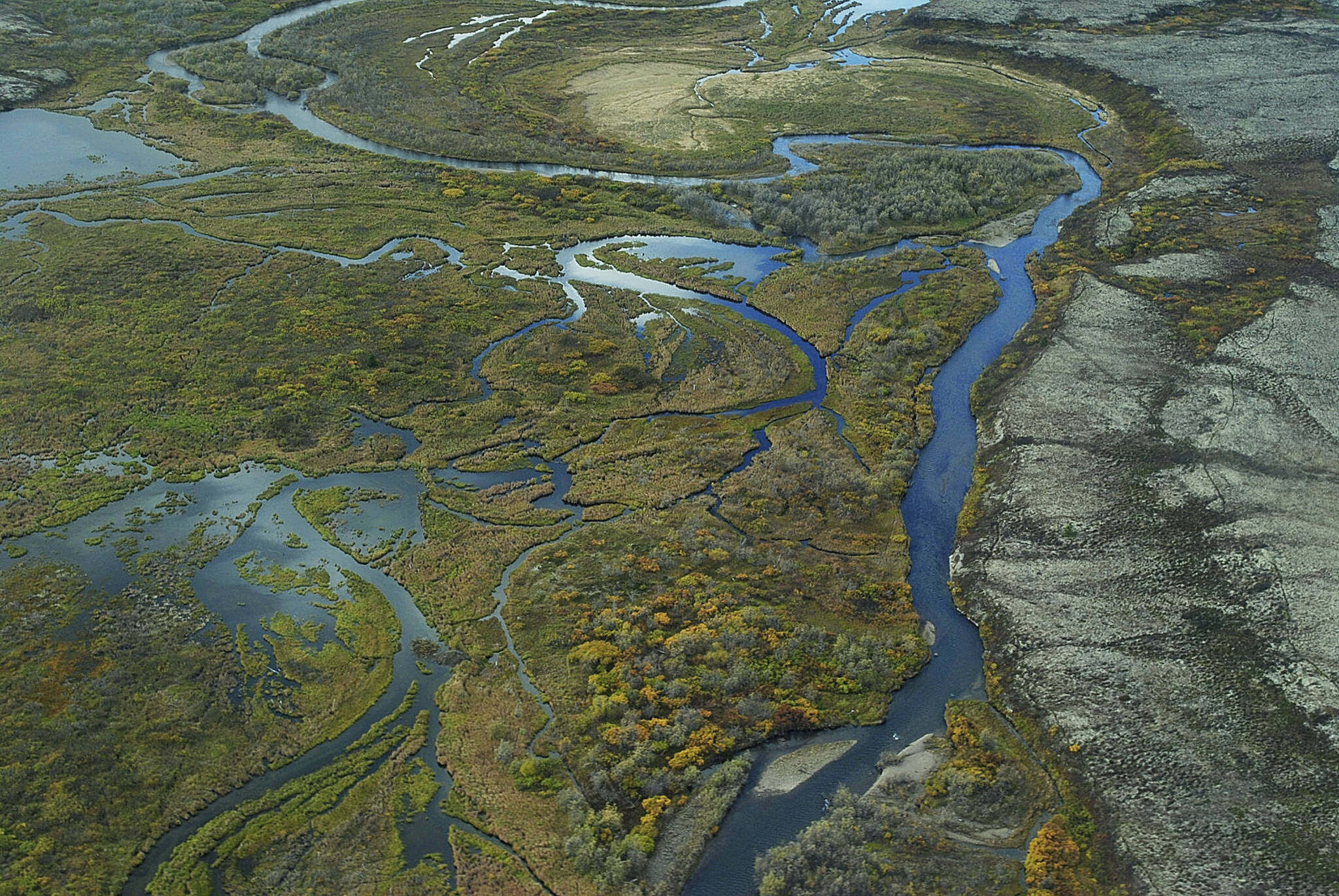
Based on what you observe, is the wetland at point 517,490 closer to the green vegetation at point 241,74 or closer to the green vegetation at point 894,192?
the green vegetation at point 894,192

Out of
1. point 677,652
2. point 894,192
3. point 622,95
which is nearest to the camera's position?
point 677,652

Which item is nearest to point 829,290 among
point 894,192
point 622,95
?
point 894,192

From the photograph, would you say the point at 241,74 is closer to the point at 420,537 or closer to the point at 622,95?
the point at 622,95

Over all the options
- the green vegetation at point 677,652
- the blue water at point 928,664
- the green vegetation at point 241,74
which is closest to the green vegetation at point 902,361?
the blue water at point 928,664

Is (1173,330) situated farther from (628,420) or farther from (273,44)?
(273,44)

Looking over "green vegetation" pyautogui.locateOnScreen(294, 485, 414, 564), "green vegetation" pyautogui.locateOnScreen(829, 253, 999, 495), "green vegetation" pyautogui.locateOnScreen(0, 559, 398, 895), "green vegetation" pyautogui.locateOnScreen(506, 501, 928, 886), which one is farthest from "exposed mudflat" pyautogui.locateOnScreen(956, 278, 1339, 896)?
"green vegetation" pyautogui.locateOnScreen(0, 559, 398, 895)

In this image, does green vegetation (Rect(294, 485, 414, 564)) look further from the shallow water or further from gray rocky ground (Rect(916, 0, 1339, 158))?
gray rocky ground (Rect(916, 0, 1339, 158))
